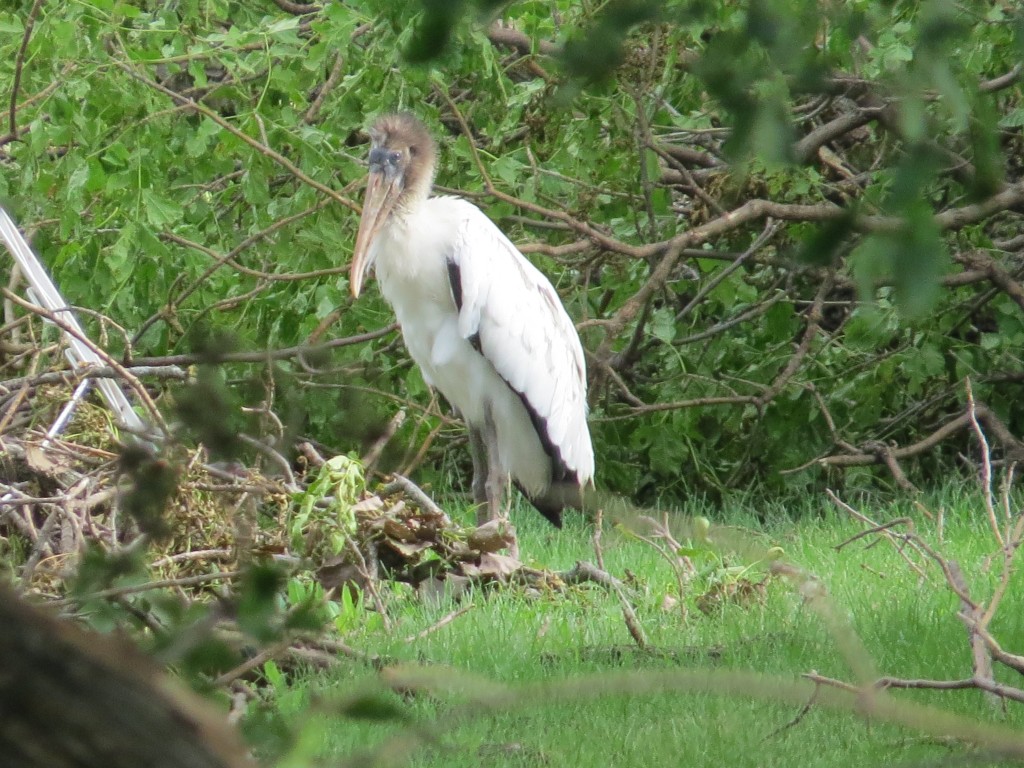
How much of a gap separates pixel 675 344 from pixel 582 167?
134 cm

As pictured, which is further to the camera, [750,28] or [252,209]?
[252,209]

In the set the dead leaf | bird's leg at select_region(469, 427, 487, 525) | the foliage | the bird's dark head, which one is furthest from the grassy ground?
the bird's dark head

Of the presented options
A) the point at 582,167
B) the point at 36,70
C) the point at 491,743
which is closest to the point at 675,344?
the point at 582,167

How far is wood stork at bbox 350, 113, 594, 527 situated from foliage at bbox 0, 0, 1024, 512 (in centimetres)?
16

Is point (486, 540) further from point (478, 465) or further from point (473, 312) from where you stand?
point (478, 465)

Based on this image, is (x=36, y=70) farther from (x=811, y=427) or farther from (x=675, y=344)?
(x=811, y=427)

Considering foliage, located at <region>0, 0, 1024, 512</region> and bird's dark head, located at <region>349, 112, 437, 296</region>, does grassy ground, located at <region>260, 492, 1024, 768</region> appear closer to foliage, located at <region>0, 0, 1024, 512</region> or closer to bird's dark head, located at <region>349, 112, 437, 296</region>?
foliage, located at <region>0, 0, 1024, 512</region>


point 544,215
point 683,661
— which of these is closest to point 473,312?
point 544,215

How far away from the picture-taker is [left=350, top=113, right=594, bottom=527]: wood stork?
636 centimetres

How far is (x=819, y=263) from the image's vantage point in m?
1.26

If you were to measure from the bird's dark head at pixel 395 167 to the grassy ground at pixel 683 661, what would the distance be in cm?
176

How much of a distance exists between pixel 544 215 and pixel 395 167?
2.54ft

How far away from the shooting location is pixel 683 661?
13.1ft

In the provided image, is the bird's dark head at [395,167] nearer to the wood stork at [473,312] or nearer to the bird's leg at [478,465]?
the wood stork at [473,312]
